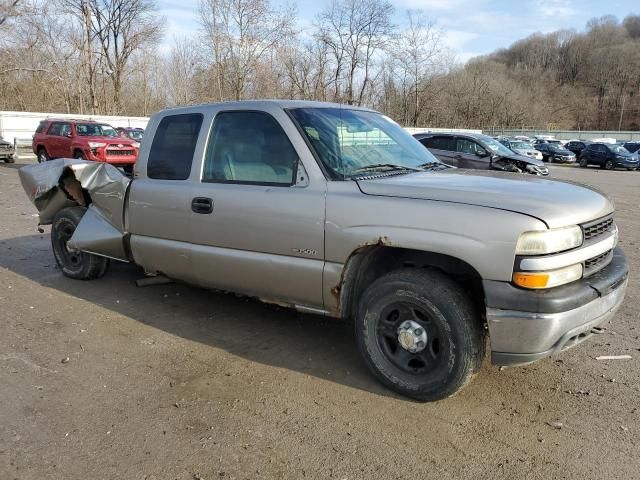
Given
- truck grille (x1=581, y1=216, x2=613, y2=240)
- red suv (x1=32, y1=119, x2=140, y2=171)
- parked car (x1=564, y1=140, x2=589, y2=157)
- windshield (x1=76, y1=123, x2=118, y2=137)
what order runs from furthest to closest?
parked car (x1=564, y1=140, x2=589, y2=157) → windshield (x1=76, y1=123, x2=118, y2=137) → red suv (x1=32, y1=119, x2=140, y2=171) → truck grille (x1=581, y1=216, x2=613, y2=240)

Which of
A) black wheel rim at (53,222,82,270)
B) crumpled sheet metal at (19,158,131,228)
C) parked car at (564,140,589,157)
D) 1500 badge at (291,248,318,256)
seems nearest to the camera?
1500 badge at (291,248,318,256)

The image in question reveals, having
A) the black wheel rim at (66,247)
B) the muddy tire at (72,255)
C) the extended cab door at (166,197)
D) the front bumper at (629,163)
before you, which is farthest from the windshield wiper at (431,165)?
the front bumper at (629,163)

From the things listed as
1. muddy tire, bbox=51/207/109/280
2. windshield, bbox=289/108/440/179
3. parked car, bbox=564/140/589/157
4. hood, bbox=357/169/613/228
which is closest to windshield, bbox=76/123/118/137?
muddy tire, bbox=51/207/109/280

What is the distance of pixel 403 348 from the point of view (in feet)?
10.9

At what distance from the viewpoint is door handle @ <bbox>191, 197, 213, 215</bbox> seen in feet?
13.1

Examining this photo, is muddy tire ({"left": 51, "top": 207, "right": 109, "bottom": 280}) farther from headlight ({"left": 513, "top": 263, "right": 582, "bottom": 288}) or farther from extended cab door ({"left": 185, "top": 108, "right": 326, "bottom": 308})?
headlight ({"left": 513, "top": 263, "right": 582, "bottom": 288})

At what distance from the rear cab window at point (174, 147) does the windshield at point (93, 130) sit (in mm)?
15353

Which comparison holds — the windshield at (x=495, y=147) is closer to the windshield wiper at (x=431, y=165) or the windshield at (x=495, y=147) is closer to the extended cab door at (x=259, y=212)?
the windshield wiper at (x=431, y=165)

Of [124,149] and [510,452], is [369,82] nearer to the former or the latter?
[124,149]

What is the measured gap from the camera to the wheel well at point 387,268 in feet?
10.5

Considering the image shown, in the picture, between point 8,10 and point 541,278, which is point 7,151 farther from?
point 541,278

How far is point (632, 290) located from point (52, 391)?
5531mm

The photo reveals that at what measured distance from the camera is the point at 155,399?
3.29 m

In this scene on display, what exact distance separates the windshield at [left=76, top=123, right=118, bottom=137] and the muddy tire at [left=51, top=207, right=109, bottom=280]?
45.1 feet
